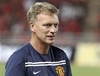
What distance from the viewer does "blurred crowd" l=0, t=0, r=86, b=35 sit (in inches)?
803

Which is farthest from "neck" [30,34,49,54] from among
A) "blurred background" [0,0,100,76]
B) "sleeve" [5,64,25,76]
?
"blurred background" [0,0,100,76]

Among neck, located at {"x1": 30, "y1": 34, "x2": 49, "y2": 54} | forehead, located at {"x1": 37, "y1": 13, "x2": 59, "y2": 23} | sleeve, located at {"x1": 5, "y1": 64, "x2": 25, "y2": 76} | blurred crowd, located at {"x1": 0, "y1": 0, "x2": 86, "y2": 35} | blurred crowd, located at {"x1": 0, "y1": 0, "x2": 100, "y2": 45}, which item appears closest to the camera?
sleeve, located at {"x1": 5, "y1": 64, "x2": 25, "y2": 76}

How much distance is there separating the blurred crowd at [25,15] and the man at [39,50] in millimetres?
14885

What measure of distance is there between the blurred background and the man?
10.1 meters

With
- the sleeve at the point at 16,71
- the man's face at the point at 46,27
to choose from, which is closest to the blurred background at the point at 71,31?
the man's face at the point at 46,27

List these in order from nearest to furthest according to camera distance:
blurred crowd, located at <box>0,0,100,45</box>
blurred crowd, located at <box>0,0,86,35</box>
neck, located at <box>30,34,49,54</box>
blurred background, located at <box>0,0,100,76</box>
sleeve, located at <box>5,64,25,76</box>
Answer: sleeve, located at <box>5,64,25,76</box> → neck, located at <box>30,34,49,54</box> → blurred background, located at <box>0,0,100,76</box> → blurred crowd, located at <box>0,0,100,45</box> → blurred crowd, located at <box>0,0,86,35</box>

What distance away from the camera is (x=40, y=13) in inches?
173

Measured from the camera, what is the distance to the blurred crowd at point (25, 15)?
803 inches

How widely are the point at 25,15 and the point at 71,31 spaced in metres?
2.54

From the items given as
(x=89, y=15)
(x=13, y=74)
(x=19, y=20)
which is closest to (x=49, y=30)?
(x=13, y=74)

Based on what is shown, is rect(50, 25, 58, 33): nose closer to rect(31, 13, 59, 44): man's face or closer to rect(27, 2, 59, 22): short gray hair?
rect(31, 13, 59, 44): man's face

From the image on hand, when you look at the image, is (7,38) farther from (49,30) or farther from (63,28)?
(49,30)

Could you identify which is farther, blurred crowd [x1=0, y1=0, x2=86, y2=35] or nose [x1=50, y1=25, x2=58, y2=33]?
blurred crowd [x1=0, y1=0, x2=86, y2=35]

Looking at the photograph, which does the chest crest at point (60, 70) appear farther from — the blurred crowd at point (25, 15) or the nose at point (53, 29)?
the blurred crowd at point (25, 15)
